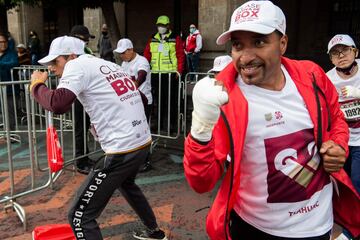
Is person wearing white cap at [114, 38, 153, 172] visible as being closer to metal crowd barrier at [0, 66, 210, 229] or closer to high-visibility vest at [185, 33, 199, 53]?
metal crowd barrier at [0, 66, 210, 229]

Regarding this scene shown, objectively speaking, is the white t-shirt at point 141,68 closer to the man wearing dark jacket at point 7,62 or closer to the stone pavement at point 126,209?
the stone pavement at point 126,209

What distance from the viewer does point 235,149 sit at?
159 cm

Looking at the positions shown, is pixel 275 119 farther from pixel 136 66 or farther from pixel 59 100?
pixel 136 66

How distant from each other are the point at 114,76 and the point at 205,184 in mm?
1675

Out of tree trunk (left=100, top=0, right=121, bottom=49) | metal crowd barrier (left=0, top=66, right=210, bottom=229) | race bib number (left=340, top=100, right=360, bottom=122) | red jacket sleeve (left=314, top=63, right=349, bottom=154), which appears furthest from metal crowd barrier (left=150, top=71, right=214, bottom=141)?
red jacket sleeve (left=314, top=63, right=349, bottom=154)

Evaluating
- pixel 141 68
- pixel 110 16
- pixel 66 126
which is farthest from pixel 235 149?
pixel 110 16

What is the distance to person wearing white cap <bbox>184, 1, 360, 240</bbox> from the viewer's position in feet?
5.25

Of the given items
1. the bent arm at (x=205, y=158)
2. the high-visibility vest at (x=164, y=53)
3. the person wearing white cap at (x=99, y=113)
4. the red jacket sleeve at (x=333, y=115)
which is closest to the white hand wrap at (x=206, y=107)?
the bent arm at (x=205, y=158)

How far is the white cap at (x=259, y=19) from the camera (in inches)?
62.4

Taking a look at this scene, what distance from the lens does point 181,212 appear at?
4031mm

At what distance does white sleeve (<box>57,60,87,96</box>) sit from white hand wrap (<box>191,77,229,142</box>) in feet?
4.94

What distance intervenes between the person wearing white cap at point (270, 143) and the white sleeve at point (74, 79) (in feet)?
4.36

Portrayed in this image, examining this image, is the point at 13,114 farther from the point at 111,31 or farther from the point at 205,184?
the point at 205,184

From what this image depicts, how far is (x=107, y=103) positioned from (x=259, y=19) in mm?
1589
